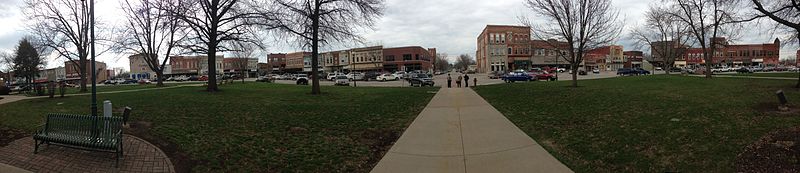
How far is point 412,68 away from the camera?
3620 inches

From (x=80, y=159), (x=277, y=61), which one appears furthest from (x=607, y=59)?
(x=80, y=159)

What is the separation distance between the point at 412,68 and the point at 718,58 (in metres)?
84.1

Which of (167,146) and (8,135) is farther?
(8,135)

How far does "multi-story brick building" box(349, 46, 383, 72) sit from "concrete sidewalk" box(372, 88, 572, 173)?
8151cm

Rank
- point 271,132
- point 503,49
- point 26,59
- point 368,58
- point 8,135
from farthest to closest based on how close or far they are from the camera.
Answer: point 368,58 < point 503,49 < point 26,59 < point 271,132 < point 8,135

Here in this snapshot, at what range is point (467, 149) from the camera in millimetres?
8031

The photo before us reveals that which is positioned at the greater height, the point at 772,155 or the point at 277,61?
the point at 277,61

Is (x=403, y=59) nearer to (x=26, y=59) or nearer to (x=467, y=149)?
(x=26, y=59)

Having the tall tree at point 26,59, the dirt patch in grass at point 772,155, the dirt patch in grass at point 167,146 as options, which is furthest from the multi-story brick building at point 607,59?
the tall tree at point 26,59

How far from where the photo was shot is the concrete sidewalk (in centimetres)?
673

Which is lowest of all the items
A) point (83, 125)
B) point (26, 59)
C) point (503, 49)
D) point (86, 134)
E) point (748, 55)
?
point (86, 134)

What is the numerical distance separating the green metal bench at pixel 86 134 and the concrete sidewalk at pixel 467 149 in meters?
4.49

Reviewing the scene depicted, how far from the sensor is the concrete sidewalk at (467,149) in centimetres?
673

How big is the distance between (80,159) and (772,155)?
10.8 meters
